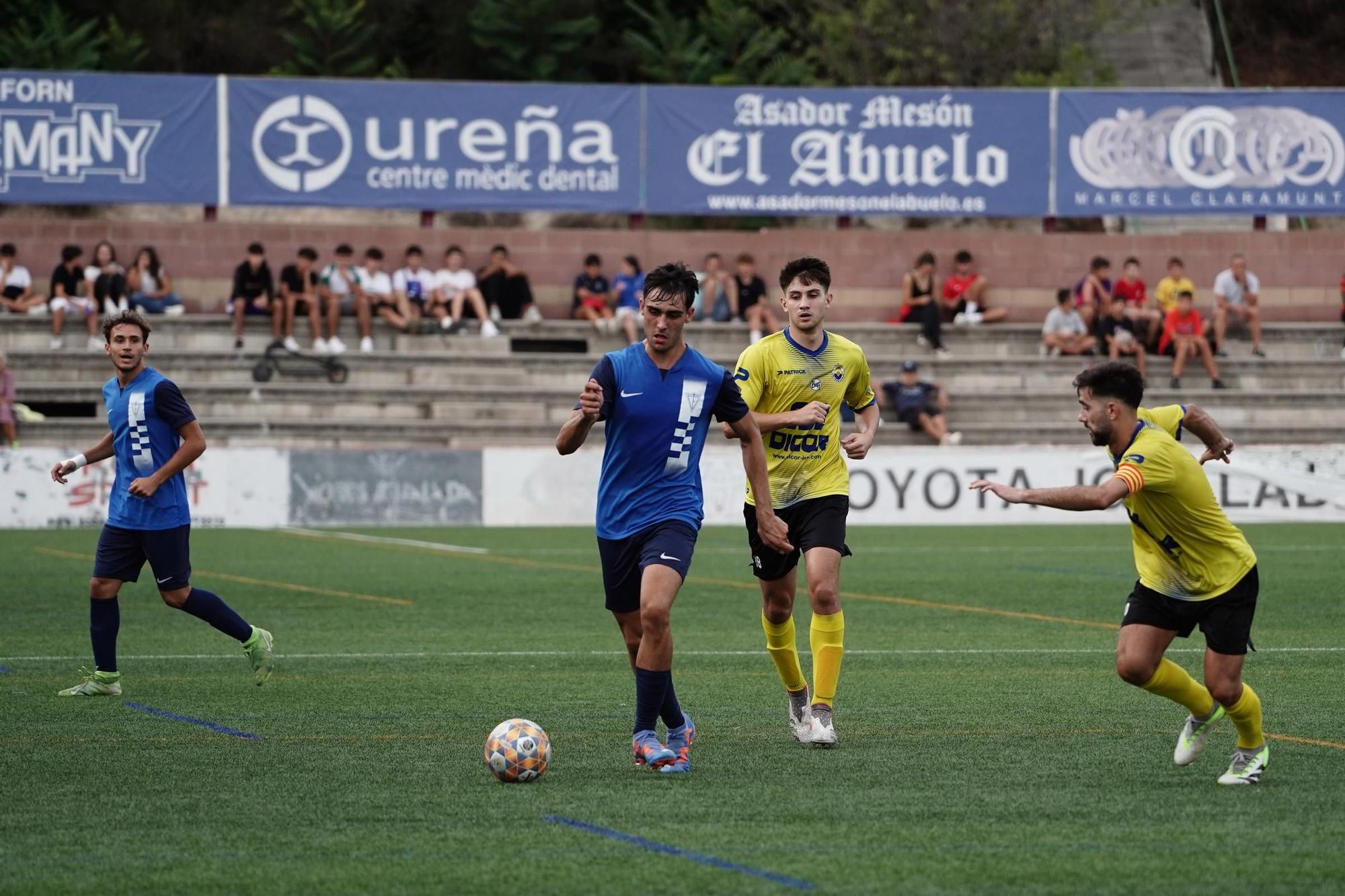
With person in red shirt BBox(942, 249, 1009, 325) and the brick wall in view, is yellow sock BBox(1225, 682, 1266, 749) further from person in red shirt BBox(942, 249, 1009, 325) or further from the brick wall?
the brick wall

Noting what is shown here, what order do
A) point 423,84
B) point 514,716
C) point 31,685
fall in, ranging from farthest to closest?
point 423,84, point 31,685, point 514,716

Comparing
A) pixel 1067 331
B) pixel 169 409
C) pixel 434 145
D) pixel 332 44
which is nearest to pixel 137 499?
pixel 169 409

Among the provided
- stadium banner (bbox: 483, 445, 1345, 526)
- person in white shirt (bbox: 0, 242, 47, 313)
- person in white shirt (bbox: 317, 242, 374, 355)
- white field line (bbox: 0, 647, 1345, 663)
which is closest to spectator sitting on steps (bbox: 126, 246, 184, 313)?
person in white shirt (bbox: 0, 242, 47, 313)

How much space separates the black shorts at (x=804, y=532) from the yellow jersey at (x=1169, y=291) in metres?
22.6

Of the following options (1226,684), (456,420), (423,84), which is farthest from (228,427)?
(1226,684)

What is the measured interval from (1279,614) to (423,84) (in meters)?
19.3

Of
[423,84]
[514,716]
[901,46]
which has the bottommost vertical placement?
[514,716]

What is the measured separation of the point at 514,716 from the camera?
29.4 ft

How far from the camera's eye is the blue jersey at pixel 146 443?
9.72m

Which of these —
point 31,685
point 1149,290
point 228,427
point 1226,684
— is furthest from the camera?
point 1149,290

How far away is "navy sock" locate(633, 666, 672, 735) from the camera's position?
722 centimetres

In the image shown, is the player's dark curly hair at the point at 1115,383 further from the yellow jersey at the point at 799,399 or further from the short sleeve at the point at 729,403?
the yellow jersey at the point at 799,399

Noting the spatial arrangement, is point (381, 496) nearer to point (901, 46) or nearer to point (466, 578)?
point (466, 578)

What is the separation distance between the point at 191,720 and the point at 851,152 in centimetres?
2286
